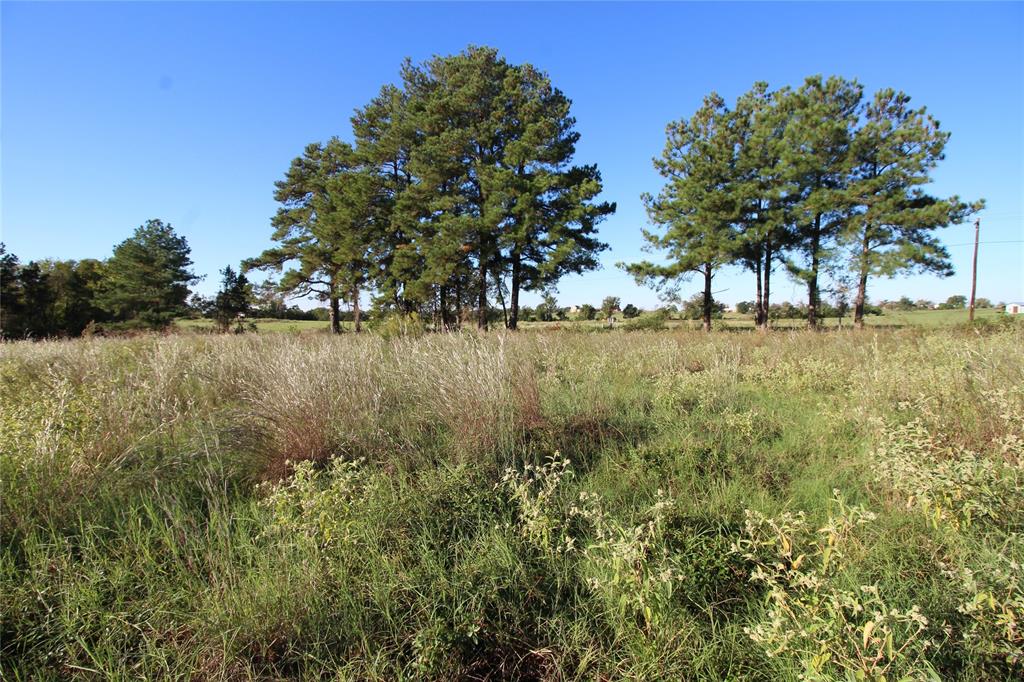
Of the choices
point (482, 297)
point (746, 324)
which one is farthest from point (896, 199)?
point (482, 297)

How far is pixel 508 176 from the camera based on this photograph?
19219 mm

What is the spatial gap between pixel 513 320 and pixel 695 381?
16.8 meters

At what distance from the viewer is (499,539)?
87.1 inches

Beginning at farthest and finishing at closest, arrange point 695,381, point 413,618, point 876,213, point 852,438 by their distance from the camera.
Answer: point 876,213 < point 695,381 < point 852,438 < point 413,618

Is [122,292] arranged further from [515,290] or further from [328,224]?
[515,290]

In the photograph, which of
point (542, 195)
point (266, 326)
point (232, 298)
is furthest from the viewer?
point (232, 298)

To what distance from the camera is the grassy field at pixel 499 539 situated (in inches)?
63.7

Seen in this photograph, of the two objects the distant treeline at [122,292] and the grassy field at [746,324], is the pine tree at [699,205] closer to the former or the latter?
the grassy field at [746,324]

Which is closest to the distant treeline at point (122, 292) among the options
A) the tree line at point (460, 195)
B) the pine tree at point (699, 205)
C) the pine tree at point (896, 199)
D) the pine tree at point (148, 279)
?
the pine tree at point (148, 279)

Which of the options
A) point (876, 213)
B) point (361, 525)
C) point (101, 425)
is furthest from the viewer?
point (876, 213)

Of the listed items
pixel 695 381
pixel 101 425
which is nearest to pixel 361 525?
pixel 101 425

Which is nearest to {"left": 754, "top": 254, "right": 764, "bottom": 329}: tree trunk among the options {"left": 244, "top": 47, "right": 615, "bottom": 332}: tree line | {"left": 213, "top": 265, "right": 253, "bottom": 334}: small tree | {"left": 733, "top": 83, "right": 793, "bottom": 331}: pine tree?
{"left": 733, "top": 83, "right": 793, "bottom": 331}: pine tree

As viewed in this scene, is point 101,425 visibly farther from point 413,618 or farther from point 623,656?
point 623,656

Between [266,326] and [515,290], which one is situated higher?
[515,290]
